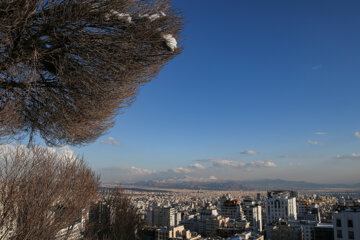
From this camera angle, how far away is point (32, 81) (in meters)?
4.25

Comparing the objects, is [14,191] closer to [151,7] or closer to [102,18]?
[102,18]

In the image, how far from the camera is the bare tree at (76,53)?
372cm

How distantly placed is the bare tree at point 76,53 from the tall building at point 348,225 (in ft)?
40.7

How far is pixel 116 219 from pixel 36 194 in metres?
5.28

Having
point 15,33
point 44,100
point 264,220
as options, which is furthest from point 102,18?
point 264,220

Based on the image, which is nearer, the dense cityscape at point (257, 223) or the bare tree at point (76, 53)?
the bare tree at point (76, 53)

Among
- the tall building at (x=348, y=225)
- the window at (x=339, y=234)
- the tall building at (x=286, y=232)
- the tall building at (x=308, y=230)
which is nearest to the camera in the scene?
the tall building at (x=348, y=225)

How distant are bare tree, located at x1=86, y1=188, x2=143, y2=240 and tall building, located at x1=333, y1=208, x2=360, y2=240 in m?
9.27

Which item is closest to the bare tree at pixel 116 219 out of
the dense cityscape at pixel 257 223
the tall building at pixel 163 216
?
the dense cityscape at pixel 257 223

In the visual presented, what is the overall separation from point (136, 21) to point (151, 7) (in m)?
0.35

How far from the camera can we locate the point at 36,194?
5.14 m

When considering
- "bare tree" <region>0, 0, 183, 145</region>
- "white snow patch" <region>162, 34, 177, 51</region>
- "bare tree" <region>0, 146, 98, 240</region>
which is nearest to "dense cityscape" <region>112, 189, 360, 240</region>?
"bare tree" <region>0, 146, 98, 240</region>

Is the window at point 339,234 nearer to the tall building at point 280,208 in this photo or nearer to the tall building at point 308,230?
the tall building at point 308,230

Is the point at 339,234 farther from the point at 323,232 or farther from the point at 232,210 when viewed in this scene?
the point at 232,210
